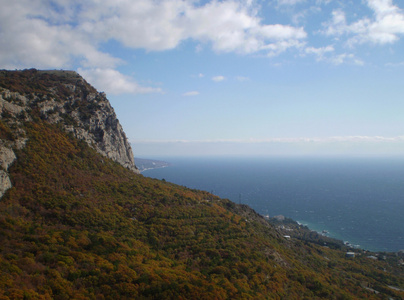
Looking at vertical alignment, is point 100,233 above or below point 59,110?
below

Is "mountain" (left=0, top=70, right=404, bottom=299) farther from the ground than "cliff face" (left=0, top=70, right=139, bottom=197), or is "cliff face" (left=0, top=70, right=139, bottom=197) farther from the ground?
"cliff face" (left=0, top=70, right=139, bottom=197)

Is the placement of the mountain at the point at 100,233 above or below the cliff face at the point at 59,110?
below

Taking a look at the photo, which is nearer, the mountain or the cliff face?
the mountain

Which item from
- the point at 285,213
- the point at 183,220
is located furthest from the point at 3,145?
the point at 285,213

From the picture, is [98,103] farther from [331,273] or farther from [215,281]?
[331,273]
